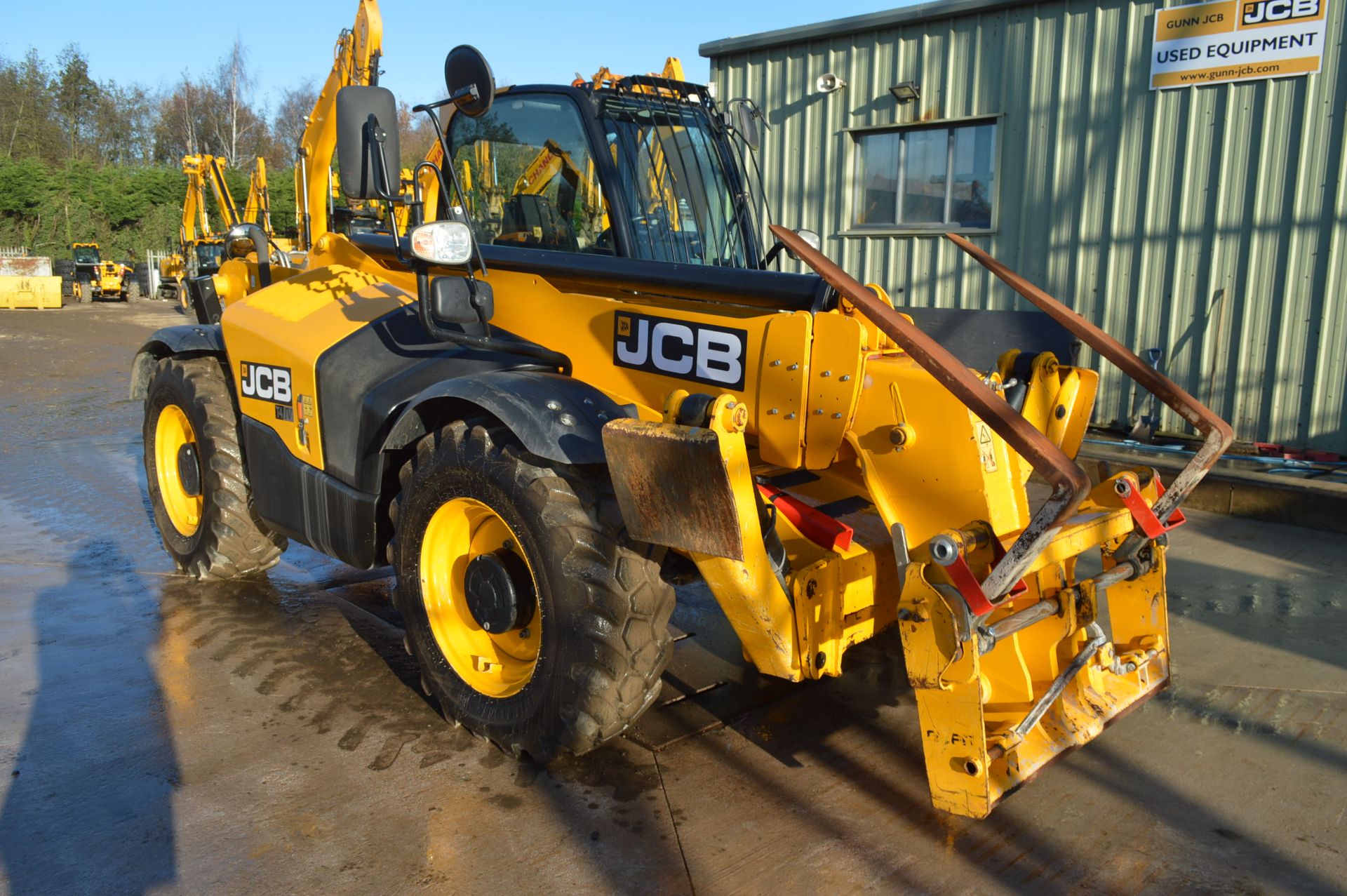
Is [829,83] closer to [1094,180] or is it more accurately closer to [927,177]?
[927,177]

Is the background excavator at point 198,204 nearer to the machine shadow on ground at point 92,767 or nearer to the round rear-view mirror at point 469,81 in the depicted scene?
the machine shadow on ground at point 92,767

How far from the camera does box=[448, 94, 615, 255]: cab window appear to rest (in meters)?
3.96

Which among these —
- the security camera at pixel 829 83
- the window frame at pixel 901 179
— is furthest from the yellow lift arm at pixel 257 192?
the window frame at pixel 901 179

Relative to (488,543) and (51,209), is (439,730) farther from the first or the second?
(51,209)

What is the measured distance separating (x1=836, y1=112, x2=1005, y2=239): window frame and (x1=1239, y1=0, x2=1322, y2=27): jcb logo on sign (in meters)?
2.05

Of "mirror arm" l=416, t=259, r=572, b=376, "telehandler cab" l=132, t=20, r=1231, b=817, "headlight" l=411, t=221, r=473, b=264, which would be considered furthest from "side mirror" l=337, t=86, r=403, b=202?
"mirror arm" l=416, t=259, r=572, b=376

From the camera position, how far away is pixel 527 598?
3508mm

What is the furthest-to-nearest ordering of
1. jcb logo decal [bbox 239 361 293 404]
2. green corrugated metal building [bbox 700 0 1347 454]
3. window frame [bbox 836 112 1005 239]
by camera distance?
1. window frame [bbox 836 112 1005 239]
2. green corrugated metal building [bbox 700 0 1347 454]
3. jcb logo decal [bbox 239 361 293 404]

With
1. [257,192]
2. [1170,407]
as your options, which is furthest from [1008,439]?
[257,192]

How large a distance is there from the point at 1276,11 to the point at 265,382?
789cm

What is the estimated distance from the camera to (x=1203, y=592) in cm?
543

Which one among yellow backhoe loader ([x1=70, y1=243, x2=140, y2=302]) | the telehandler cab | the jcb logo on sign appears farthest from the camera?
yellow backhoe loader ([x1=70, y1=243, x2=140, y2=302])

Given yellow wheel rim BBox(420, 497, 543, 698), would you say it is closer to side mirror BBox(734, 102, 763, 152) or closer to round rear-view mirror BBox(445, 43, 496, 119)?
round rear-view mirror BBox(445, 43, 496, 119)

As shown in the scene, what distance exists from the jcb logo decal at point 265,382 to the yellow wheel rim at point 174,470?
1087mm
